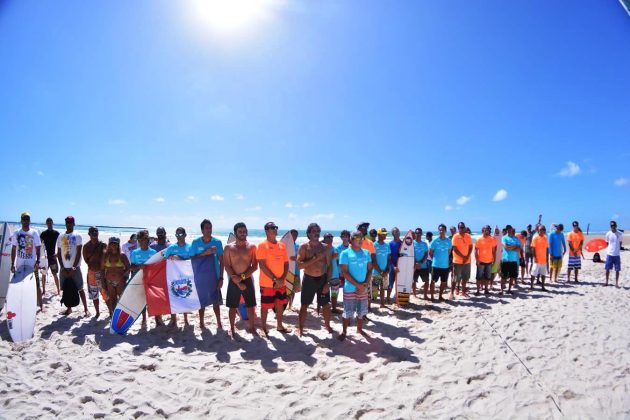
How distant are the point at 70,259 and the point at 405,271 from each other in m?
6.81

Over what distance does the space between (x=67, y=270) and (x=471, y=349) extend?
7.03 metres

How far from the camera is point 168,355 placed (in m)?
4.18

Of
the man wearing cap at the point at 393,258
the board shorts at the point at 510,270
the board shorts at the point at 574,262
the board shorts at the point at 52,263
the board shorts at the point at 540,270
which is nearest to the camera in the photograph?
the board shorts at the point at 52,263

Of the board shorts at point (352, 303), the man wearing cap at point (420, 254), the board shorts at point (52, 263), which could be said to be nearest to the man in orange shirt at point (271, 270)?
the board shorts at point (352, 303)

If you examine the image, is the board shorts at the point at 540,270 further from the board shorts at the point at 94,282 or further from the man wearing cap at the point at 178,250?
the board shorts at the point at 94,282

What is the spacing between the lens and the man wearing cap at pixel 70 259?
5855 mm

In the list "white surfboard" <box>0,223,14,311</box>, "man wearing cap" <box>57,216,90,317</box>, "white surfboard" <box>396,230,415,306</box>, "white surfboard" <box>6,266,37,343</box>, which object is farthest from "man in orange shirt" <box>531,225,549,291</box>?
"white surfboard" <box>0,223,14,311</box>

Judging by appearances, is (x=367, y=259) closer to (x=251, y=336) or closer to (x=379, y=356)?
(x=379, y=356)

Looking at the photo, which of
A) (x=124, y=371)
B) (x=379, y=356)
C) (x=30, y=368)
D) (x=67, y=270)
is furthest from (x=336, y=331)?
(x=67, y=270)

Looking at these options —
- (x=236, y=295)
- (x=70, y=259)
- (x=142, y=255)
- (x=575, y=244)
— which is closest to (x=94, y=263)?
(x=70, y=259)

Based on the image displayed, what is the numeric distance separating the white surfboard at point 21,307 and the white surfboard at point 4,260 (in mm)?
278

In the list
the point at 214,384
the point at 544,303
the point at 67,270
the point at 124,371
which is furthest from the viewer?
the point at 544,303

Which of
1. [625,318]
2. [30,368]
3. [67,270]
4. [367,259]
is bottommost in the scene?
[30,368]

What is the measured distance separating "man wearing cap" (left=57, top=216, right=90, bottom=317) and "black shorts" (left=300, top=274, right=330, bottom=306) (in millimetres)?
4233
